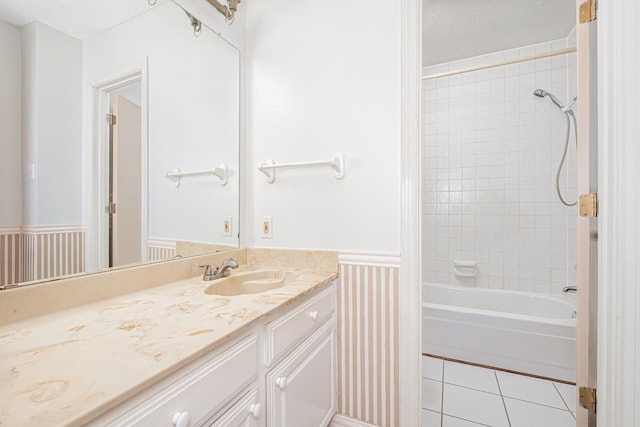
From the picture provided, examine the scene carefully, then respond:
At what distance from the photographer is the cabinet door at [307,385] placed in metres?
0.91

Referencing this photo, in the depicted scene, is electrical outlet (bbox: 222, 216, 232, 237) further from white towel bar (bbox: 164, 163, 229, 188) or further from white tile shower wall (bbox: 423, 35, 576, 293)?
white tile shower wall (bbox: 423, 35, 576, 293)

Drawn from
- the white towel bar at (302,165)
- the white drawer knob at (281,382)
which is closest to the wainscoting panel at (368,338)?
the white towel bar at (302,165)

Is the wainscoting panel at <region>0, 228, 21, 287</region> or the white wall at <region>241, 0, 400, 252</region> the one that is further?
the white wall at <region>241, 0, 400, 252</region>

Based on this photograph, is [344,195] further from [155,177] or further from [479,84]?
[479,84]

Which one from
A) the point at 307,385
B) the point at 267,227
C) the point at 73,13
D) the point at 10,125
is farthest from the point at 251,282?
the point at 73,13

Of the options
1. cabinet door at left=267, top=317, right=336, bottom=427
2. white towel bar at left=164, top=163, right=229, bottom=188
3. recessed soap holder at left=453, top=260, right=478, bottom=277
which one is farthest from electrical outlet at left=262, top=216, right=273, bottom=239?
recessed soap holder at left=453, top=260, right=478, bottom=277

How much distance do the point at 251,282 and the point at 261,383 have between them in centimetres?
57

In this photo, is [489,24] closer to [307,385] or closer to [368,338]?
[368,338]

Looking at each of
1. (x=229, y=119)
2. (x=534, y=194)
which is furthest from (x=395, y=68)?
(x=534, y=194)

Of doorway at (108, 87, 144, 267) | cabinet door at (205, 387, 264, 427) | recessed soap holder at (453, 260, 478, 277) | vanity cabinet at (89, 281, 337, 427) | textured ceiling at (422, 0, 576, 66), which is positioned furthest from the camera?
recessed soap holder at (453, 260, 478, 277)

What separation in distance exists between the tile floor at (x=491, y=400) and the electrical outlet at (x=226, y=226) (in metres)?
1.48

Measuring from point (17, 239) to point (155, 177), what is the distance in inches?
19.4

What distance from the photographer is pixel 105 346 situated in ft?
1.99

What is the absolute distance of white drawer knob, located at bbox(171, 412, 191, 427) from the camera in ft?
1.83
